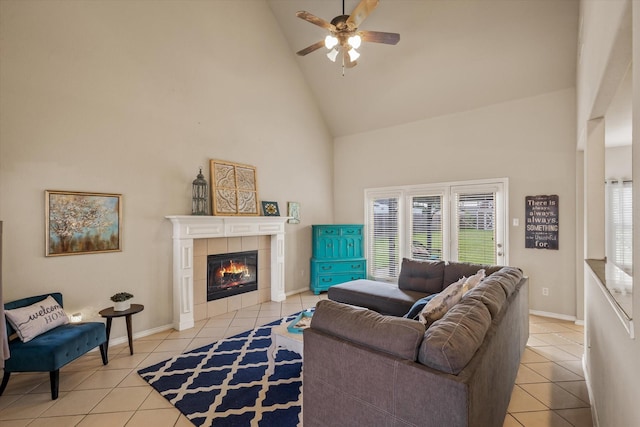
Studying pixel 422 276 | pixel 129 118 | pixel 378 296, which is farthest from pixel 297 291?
pixel 129 118

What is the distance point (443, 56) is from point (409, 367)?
463cm

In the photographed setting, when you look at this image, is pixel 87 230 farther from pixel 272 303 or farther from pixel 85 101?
pixel 272 303

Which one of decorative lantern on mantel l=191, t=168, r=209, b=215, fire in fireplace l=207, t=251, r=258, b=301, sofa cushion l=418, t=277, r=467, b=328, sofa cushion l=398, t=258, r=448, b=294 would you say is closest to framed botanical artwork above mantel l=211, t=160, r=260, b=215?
decorative lantern on mantel l=191, t=168, r=209, b=215

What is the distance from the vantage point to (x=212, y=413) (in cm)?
227

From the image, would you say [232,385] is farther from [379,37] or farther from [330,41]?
[379,37]

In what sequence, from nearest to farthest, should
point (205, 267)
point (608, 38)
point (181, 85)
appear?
1. point (608, 38)
2. point (181, 85)
3. point (205, 267)

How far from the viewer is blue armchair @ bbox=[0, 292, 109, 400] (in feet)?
7.80

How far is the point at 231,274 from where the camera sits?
4754 mm

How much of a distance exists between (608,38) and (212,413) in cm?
351

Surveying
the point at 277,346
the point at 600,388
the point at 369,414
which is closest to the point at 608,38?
the point at 600,388

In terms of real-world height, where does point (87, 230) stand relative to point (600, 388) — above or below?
above

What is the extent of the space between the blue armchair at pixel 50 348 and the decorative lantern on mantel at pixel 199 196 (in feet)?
5.92

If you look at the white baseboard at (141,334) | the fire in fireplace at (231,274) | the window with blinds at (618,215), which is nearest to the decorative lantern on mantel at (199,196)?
the fire in fireplace at (231,274)

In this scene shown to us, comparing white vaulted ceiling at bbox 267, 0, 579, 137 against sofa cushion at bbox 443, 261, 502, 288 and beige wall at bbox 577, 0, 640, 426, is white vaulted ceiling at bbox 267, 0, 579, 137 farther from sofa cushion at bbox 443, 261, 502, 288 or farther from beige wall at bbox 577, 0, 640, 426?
sofa cushion at bbox 443, 261, 502, 288
